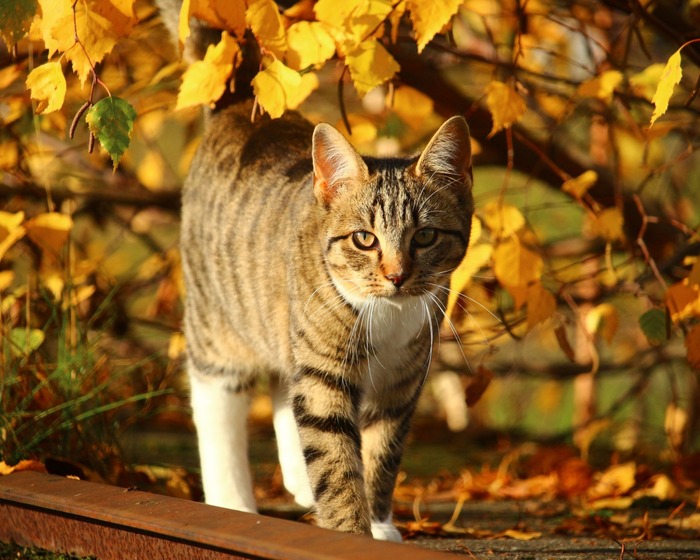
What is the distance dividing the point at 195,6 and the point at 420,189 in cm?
Result: 80

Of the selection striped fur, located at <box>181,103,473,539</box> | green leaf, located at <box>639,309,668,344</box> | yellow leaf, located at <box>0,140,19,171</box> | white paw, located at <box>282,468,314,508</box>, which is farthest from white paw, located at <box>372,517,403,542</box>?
yellow leaf, located at <box>0,140,19,171</box>

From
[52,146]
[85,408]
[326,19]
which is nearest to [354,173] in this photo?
[326,19]

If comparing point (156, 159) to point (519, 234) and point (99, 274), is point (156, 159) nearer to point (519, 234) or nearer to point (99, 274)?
point (99, 274)

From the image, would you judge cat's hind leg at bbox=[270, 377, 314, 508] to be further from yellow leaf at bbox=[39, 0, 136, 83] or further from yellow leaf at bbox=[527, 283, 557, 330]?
yellow leaf at bbox=[39, 0, 136, 83]

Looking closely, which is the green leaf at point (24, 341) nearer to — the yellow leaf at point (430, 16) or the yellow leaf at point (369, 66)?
the yellow leaf at point (369, 66)

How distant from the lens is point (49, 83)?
2283 mm

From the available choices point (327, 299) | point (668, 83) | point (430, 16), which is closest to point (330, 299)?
point (327, 299)

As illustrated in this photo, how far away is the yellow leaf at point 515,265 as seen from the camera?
299 cm

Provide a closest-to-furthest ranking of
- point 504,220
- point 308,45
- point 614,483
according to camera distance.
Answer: point 308,45
point 504,220
point 614,483

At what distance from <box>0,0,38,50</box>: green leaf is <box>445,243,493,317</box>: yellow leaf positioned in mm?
1416

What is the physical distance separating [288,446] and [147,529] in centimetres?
122

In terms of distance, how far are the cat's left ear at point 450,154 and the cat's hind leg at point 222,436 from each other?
112 centimetres

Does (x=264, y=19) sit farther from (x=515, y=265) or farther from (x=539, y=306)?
(x=539, y=306)

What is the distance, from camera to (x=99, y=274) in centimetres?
431
